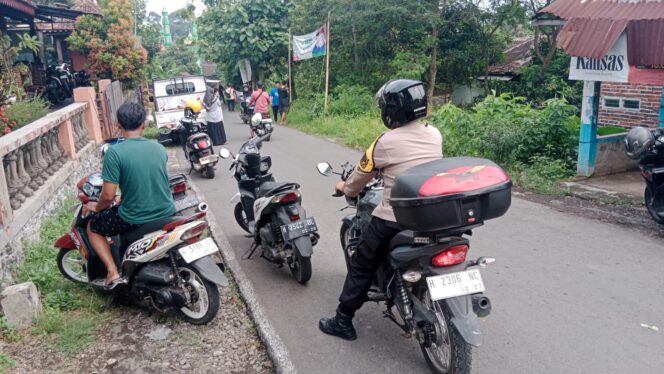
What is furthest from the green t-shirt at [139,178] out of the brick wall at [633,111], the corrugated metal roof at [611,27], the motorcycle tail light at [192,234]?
the brick wall at [633,111]

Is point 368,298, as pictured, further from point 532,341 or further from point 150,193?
point 150,193

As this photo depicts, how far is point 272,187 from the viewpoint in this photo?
5.48m

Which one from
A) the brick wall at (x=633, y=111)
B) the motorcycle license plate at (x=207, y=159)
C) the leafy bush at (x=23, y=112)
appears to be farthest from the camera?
the brick wall at (x=633, y=111)

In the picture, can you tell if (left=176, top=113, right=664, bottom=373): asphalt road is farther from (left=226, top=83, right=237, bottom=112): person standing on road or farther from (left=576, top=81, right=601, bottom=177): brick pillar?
(left=226, top=83, right=237, bottom=112): person standing on road

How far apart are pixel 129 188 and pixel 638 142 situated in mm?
5270

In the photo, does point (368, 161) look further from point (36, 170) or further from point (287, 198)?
point (36, 170)

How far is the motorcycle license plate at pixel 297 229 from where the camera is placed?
5031 millimetres

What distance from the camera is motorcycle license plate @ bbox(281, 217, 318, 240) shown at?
5031 mm

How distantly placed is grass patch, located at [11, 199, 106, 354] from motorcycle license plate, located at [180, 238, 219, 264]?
3.07ft

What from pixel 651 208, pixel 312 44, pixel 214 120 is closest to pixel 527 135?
pixel 651 208

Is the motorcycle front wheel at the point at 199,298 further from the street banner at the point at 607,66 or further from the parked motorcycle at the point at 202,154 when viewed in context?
the street banner at the point at 607,66

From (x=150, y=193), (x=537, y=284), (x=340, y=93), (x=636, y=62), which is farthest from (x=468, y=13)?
(x=150, y=193)

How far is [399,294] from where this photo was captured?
3672 millimetres

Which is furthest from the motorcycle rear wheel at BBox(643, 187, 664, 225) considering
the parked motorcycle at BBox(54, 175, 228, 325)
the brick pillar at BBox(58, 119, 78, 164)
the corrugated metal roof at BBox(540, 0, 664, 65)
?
the brick pillar at BBox(58, 119, 78, 164)
